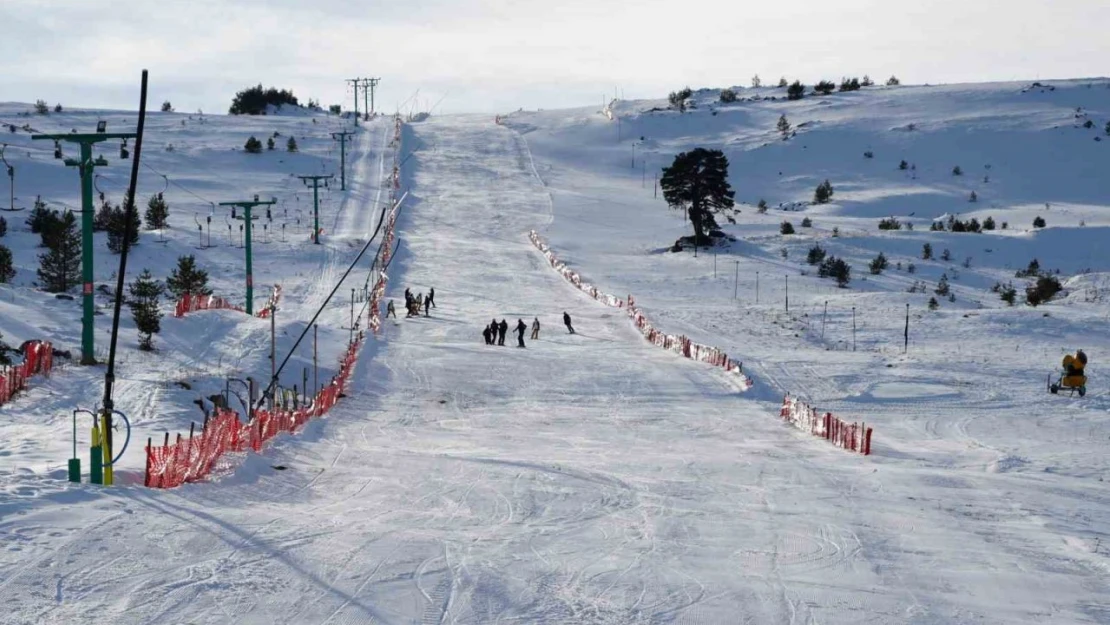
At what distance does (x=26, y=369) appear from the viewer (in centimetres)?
2275

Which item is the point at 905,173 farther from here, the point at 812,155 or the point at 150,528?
the point at 150,528

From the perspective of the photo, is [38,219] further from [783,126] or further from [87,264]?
[783,126]

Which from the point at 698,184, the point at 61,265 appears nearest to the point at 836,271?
the point at 698,184

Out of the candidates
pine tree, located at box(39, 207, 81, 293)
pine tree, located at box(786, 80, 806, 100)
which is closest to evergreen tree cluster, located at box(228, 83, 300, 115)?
pine tree, located at box(786, 80, 806, 100)

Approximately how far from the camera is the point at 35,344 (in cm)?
2448

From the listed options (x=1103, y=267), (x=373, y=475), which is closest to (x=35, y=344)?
(x=373, y=475)

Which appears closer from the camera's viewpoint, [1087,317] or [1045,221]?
[1087,317]

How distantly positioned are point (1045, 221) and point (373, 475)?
6145 cm

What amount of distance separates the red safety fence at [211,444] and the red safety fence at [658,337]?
13.6 meters

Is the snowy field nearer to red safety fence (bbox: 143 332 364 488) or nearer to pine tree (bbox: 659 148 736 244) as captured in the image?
red safety fence (bbox: 143 332 364 488)

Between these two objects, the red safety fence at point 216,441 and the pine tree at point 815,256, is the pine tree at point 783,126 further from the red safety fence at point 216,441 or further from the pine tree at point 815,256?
the red safety fence at point 216,441

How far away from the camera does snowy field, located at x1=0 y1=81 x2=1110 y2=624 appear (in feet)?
35.8

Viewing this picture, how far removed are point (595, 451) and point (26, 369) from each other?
11.1 meters

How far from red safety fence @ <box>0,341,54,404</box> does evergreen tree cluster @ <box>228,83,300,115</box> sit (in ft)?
356
